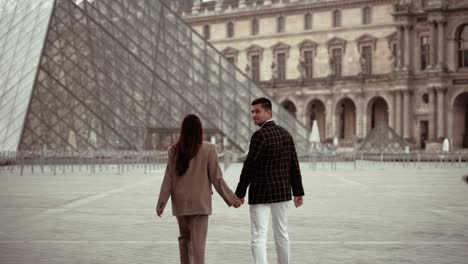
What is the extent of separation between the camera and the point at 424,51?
6775 cm

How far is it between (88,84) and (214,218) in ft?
73.7

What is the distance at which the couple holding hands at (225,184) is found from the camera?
322 inches

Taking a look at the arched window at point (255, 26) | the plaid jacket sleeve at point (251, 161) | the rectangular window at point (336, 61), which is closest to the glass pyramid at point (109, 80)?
the plaid jacket sleeve at point (251, 161)

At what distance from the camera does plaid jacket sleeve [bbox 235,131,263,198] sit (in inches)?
332

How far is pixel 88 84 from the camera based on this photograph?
36.6 meters

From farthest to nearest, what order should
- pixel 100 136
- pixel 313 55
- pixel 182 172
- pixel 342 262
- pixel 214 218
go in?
1. pixel 313 55
2. pixel 100 136
3. pixel 214 218
4. pixel 342 262
5. pixel 182 172

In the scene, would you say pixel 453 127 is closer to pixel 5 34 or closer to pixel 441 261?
pixel 5 34

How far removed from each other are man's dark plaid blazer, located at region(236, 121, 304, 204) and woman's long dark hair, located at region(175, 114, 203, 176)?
54 centimetres

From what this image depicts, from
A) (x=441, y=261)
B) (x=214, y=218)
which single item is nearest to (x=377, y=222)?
(x=214, y=218)

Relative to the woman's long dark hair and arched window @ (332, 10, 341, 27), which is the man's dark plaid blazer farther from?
arched window @ (332, 10, 341, 27)

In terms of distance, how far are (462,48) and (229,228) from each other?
182ft

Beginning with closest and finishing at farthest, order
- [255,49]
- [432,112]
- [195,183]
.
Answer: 1. [195,183]
2. [432,112]
3. [255,49]

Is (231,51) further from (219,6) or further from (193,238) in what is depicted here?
(193,238)

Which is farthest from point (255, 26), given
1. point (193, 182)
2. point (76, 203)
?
point (193, 182)
